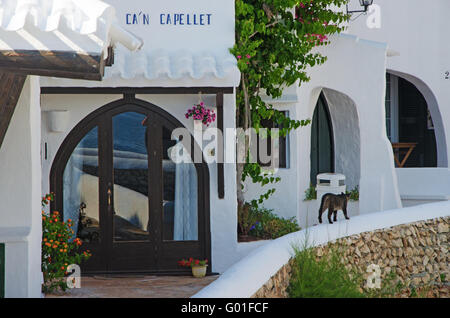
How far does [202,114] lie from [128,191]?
1656 mm

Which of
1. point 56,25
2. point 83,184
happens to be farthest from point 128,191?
point 56,25

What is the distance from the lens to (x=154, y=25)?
1082 cm

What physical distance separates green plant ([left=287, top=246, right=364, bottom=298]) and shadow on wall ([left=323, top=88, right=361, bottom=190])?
844 centimetres

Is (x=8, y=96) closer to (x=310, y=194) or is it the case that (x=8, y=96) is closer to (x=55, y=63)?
(x=55, y=63)

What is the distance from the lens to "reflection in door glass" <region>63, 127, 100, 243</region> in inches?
428

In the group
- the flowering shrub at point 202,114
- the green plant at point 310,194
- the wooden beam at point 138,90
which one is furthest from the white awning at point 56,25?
the green plant at point 310,194

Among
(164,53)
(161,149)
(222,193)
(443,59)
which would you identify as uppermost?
(443,59)

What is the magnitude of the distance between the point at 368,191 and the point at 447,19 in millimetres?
5732

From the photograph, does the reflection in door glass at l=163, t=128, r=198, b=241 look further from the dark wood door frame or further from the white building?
the white building

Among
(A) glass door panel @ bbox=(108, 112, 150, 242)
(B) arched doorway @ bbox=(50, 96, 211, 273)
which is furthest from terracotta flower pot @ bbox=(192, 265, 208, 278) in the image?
(A) glass door panel @ bbox=(108, 112, 150, 242)

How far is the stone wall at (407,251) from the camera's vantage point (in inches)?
380

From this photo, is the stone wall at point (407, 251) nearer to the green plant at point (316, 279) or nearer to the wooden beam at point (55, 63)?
the green plant at point (316, 279)

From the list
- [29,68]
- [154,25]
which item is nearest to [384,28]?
[154,25]

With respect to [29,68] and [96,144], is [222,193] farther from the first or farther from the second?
[29,68]
